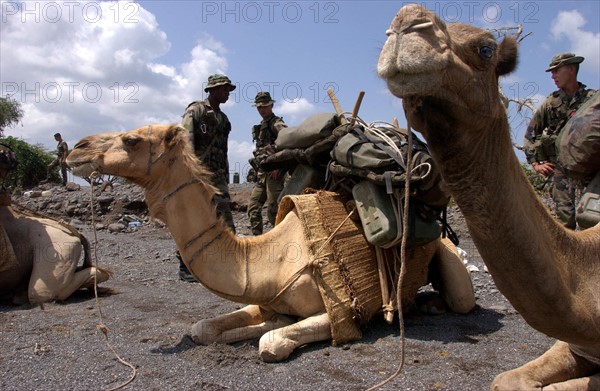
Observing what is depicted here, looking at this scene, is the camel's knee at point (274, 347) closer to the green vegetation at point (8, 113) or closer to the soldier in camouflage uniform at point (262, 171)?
the soldier in camouflage uniform at point (262, 171)

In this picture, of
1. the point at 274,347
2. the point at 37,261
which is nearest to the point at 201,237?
the point at 274,347

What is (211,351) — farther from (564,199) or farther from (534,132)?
(534,132)

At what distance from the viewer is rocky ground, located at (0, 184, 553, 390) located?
→ 11.7ft

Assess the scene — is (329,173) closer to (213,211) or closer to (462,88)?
(213,211)

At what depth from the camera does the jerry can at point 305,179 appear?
5.37 m

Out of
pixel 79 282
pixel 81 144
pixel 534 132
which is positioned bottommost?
pixel 79 282

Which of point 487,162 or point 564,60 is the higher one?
point 564,60

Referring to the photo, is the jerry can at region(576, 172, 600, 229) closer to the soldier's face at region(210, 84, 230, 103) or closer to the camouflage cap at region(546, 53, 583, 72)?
the camouflage cap at region(546, 53, 583, 72)

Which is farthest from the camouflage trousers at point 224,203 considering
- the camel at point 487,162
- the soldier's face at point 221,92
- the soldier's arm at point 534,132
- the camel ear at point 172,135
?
the camel at point 487,162

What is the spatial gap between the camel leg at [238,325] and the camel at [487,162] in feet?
8.65

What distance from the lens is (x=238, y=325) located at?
4488 millimetres

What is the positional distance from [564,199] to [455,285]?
68.4 inches

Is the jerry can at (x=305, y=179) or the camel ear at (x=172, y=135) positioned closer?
the camel ear at (x=172, y=135)

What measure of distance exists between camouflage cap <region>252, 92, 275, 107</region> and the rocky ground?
142 inches
